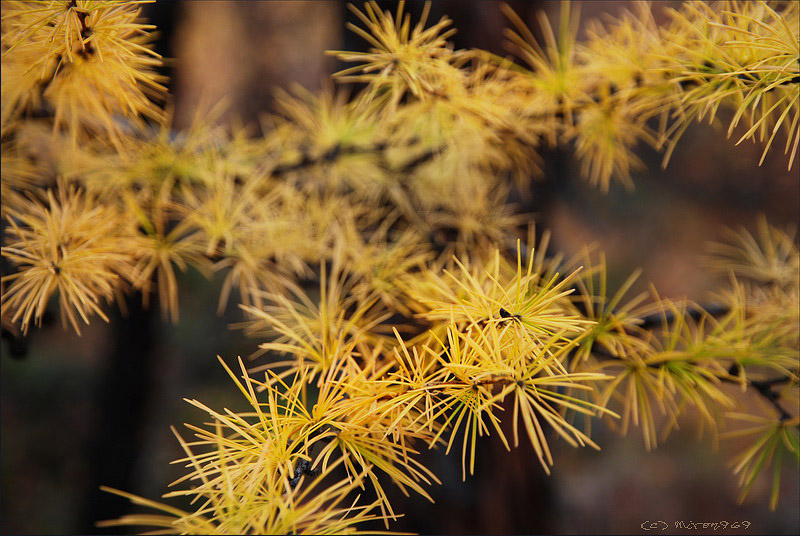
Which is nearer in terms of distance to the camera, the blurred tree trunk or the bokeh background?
the bokeh background

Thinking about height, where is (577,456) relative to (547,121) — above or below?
below

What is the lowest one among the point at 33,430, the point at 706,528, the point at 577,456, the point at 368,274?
the point at 577,456

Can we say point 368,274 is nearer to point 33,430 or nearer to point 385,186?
point 385,186

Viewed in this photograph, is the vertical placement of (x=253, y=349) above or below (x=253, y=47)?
below

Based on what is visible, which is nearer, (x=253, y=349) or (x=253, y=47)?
(x=253, y=349)

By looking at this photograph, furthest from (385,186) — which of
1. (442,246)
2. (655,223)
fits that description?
(655,223)

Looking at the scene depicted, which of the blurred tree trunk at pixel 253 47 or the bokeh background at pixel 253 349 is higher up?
the blurred tree trunk at pixel 253 47

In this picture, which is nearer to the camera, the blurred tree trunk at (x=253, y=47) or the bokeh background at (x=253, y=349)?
the bokeh background at (x=253, y=349)

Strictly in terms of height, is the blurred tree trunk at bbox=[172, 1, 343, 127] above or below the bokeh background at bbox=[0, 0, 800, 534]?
above
